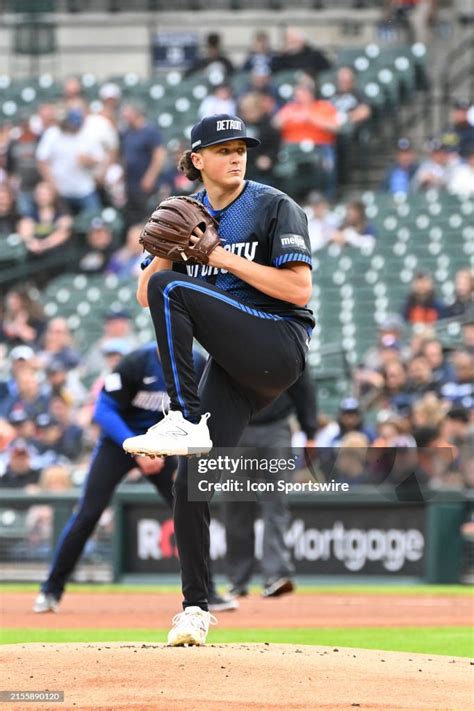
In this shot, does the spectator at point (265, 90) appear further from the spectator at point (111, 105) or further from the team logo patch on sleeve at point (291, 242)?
the team logo patch on sleeve at point (291, 242)

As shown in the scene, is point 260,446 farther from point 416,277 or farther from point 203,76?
point 203,76

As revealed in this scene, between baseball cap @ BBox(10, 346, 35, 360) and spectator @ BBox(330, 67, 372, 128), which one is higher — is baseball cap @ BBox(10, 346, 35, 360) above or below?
below

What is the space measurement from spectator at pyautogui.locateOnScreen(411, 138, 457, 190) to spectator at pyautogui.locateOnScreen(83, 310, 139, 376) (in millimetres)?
4100

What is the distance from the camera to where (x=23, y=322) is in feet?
52.3

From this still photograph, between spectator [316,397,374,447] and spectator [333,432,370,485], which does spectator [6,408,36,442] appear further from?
spectator [333,432,370,485]

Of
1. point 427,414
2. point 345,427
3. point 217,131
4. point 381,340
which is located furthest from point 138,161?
point 217,131

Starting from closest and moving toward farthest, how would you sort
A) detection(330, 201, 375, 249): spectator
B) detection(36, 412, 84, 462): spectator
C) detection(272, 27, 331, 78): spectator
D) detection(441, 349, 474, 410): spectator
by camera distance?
detection(441, 349, 474, 410): spectator < detection(36, 412, 84, 462): spectator < detection(330, 201, 375, 249): spectator < detection(272, 27, 331, 78): spectator

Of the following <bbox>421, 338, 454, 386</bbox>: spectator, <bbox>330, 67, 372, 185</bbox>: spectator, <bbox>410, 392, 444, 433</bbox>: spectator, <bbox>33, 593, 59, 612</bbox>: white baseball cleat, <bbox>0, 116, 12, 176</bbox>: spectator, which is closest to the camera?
<bbox>33, 593, 59, 612</bbox>: white baseball cleat

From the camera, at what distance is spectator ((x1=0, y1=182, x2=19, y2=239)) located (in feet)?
58.0

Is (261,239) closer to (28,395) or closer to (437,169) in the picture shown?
(28,395)

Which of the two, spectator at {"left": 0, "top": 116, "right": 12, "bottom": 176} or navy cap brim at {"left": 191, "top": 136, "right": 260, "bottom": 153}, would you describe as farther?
spectator at {"left": 0, "top": 116, "right": 12, "bottom": 176}

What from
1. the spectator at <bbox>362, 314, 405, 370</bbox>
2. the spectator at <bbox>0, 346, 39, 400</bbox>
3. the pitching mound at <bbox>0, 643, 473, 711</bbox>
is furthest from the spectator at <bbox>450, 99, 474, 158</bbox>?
the pitching mound at <bbox>0, 643, 473, 711</bbox>

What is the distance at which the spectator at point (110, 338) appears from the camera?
548 inches

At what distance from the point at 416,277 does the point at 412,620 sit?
6454mm
